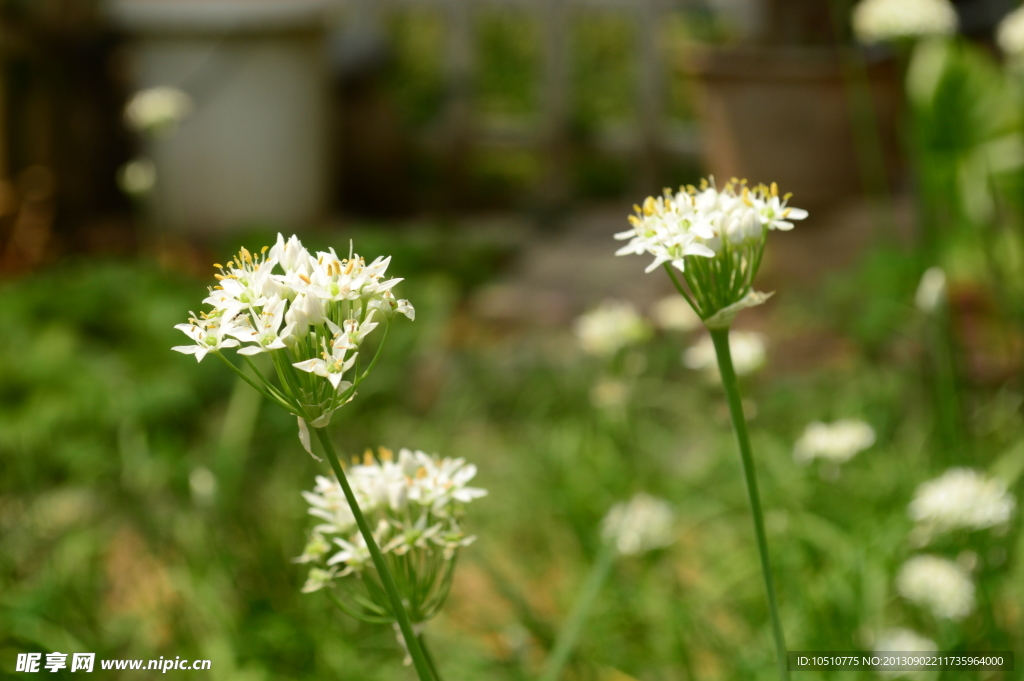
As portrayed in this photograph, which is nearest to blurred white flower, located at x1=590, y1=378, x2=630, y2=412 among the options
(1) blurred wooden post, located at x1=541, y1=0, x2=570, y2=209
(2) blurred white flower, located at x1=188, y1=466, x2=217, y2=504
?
(2) blurred white flower, located at x1=188, y1=466, x2=217, y2=504

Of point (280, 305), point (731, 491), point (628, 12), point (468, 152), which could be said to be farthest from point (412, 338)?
point (628, 12)

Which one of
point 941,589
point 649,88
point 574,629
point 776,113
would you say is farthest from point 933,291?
point 649,88

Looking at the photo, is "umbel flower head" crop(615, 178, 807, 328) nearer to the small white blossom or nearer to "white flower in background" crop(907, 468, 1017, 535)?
the small white blossom

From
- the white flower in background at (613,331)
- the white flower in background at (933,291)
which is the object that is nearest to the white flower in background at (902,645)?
the white flower in background at (933,291)

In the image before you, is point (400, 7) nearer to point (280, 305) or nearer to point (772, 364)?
point (772, 364)

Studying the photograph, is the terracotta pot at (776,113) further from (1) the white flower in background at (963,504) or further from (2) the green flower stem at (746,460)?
(2) the green flower stem at (746,460)
